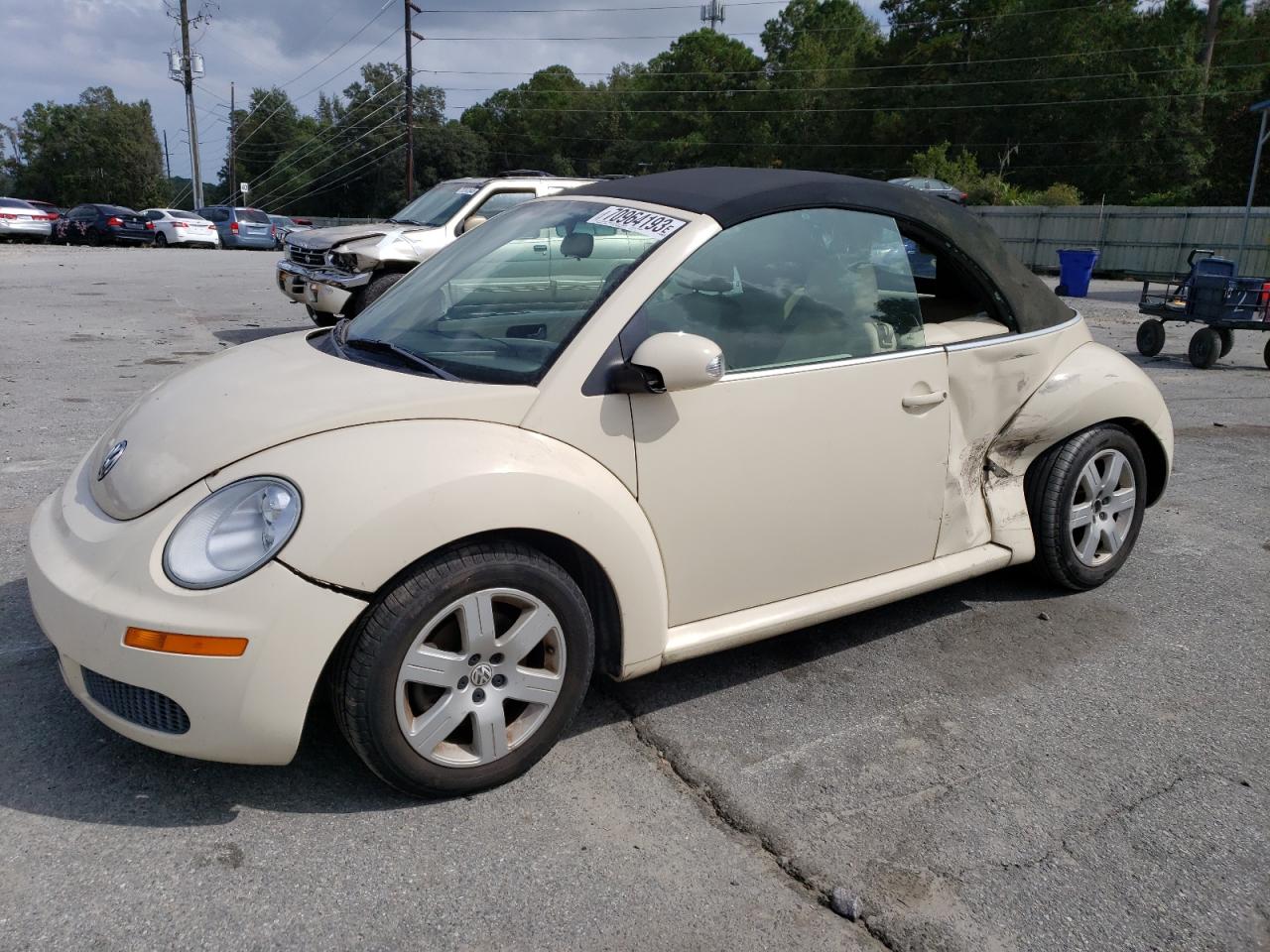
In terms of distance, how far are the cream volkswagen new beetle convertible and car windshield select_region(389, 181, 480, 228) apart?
7.30 meters

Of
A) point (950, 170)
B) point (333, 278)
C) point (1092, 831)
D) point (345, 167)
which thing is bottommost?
point (1092, 831)

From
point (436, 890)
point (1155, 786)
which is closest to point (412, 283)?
point (436, 890)

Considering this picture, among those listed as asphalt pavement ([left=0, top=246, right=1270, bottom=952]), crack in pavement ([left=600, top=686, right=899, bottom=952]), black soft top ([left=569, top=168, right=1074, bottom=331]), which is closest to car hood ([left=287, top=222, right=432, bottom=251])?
asphalt pavement ([left=0, top=246, right=1270, bottom=952])

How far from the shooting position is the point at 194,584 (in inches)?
94.7

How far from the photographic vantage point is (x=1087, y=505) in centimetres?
416

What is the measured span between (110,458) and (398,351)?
89 cm

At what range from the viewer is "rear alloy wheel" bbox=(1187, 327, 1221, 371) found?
1104 centimetres

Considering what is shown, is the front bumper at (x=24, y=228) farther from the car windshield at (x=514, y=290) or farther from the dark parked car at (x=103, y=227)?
the car windshield at (x=514, y=290)

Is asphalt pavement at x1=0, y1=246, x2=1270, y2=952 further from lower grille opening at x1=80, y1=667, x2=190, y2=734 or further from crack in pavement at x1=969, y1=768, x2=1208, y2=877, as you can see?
lower grille opening at x1=80, y1=667, x2=190, y2=734

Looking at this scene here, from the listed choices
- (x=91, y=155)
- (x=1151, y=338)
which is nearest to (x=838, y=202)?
(x=1151, y=338)

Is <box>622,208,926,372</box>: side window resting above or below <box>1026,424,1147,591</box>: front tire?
above

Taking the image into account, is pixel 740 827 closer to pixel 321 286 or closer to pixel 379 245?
pixel 379 245

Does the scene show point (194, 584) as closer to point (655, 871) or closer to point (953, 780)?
point (655, 871)

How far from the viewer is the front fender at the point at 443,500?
96.0 inches
